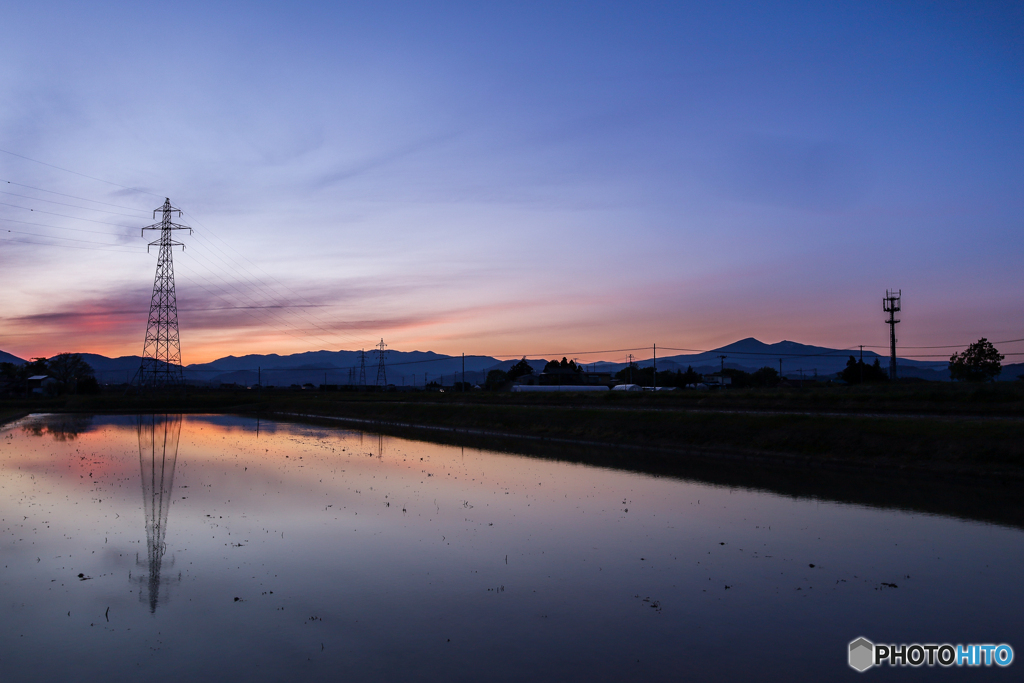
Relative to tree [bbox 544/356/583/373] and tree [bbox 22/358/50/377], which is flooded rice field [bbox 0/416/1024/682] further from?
tree [bbox 22/358/50/377]

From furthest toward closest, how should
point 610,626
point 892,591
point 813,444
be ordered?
point 813,444
point 892,591
point 610,626

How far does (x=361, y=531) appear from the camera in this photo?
14.0 meters

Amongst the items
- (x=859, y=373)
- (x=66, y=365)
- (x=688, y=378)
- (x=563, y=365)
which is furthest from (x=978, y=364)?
(x=66, y=365)

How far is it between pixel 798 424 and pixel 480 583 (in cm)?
2206

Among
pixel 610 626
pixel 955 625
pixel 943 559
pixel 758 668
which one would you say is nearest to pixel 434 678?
pixel 610 626

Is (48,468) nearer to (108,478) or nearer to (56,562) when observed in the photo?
(108,478)

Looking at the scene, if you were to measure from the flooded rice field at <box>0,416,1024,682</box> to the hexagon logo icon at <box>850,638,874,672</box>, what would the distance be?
155 millimetres

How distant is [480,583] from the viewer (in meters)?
10.4

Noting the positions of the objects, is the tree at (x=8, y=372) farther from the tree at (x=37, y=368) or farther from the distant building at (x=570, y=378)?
the distant building at (x=570, y=378)

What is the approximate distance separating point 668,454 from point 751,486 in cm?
909

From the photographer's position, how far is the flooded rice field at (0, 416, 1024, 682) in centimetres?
760

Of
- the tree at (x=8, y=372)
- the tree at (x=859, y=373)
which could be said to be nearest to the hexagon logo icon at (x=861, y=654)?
the tree at (x=859, y=373)

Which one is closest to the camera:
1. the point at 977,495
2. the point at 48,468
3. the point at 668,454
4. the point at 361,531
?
the point at 361,531

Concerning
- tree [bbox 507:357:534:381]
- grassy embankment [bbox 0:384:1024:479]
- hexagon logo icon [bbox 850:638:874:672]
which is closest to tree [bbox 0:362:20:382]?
grassy embankment [bbox 0:384:1024:479]
